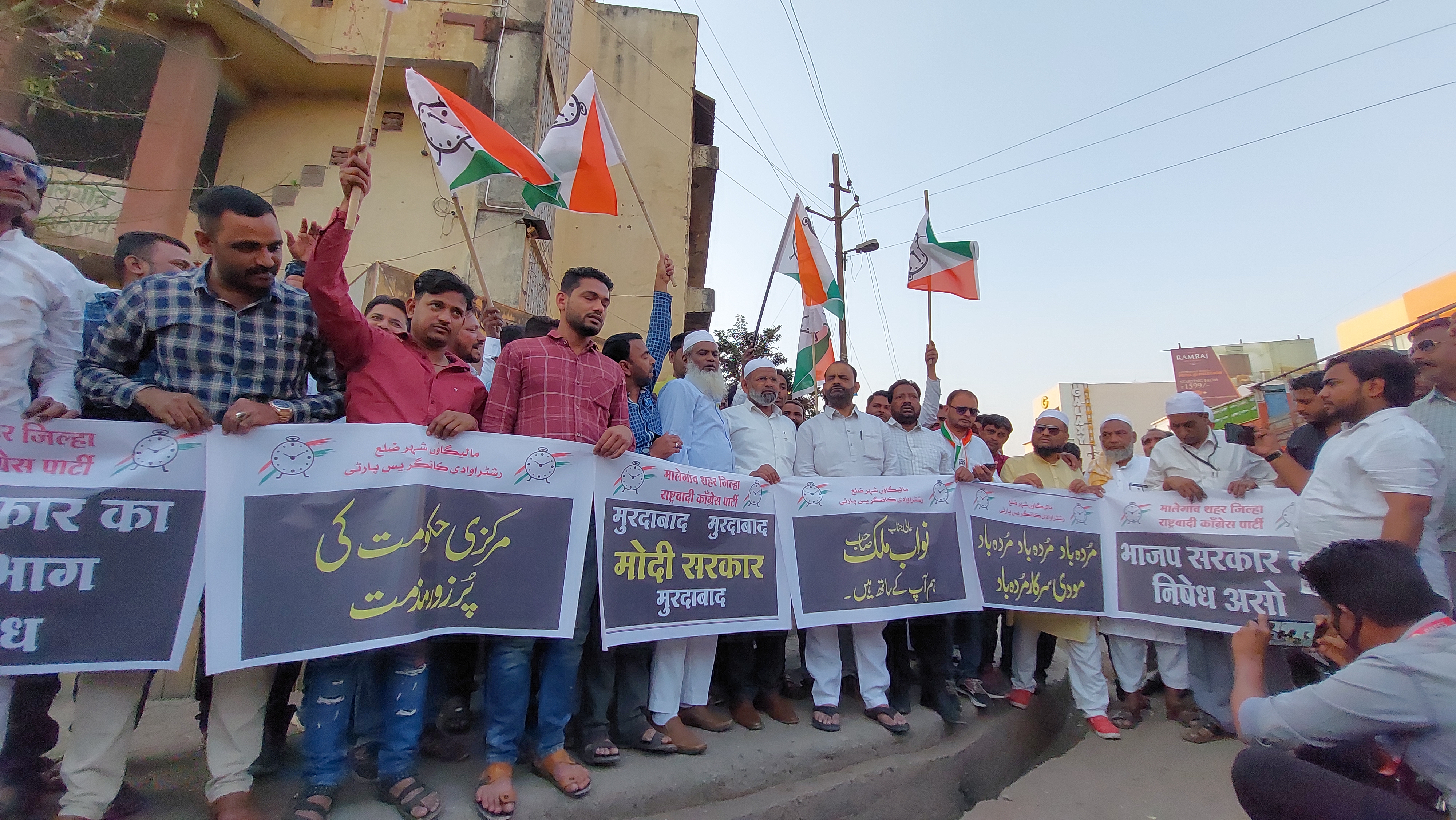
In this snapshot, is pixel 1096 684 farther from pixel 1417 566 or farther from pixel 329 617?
pixel 329 617

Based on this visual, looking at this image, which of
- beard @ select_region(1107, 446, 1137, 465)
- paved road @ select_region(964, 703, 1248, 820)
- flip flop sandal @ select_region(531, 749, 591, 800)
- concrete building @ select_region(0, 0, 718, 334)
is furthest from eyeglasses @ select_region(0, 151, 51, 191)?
beard @ select_region(1107, 446, 1137, 465)

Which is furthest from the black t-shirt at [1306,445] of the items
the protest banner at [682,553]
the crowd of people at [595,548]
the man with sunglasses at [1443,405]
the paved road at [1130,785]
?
the protest banner at [682,553]

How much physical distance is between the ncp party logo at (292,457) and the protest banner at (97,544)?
201 millimetres

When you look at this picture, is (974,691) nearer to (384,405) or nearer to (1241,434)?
(1241,434)

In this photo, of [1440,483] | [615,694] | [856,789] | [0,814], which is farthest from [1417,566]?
[0,814]

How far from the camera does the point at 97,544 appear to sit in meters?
2.21

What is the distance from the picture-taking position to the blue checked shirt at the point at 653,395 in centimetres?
371

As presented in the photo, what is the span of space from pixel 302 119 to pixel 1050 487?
35.1 ft

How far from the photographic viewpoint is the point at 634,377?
12.8 ft

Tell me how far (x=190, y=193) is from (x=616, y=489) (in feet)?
28.5

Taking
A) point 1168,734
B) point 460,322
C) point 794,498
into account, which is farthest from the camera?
point 1168,734

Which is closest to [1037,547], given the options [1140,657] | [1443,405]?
[1140,657]

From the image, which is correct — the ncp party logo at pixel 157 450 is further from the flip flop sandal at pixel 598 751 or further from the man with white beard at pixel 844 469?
Result: the man with white beard at pixel 844 469

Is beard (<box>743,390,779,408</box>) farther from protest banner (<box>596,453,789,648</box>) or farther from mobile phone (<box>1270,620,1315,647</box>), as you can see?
mobile phone (<box>1270,620,1315,647</box>)
